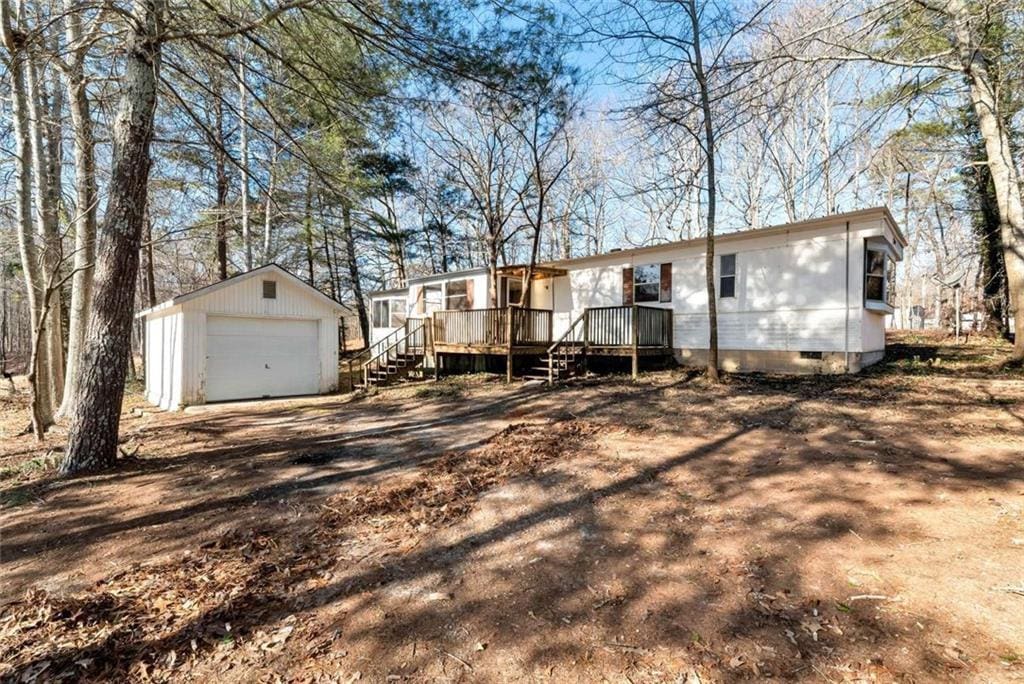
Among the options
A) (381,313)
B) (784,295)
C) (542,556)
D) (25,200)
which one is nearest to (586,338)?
(784,295)

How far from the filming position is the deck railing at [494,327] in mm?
12414

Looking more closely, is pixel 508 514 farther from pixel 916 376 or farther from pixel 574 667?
pixel 916 376

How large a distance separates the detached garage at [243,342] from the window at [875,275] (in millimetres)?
12435

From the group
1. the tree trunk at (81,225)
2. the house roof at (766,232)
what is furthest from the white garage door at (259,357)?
the house roof at (766,232)

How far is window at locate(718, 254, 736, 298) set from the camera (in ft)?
38.8

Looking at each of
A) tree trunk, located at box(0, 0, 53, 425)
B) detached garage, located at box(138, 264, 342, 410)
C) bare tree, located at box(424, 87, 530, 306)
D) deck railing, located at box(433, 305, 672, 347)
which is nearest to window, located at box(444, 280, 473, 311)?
bare tree, located at box(424, 87, 530, 306)

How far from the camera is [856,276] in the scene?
10.0 meters

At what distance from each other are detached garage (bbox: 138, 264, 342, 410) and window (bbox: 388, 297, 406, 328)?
Result: 444 cm

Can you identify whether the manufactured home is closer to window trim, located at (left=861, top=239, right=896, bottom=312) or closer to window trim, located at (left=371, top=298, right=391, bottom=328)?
window trim, located at (left=861, top=239, right=896, bottom=312)

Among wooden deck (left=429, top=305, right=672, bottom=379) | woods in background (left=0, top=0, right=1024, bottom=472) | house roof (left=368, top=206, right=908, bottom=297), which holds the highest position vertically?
woods in background (left=0, top=0, right=1024, bottom=472)

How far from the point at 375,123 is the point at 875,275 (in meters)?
10.6

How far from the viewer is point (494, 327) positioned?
41.4ft

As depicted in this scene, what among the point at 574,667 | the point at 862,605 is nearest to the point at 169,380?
the point at 574,667

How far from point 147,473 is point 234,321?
22.2ft
